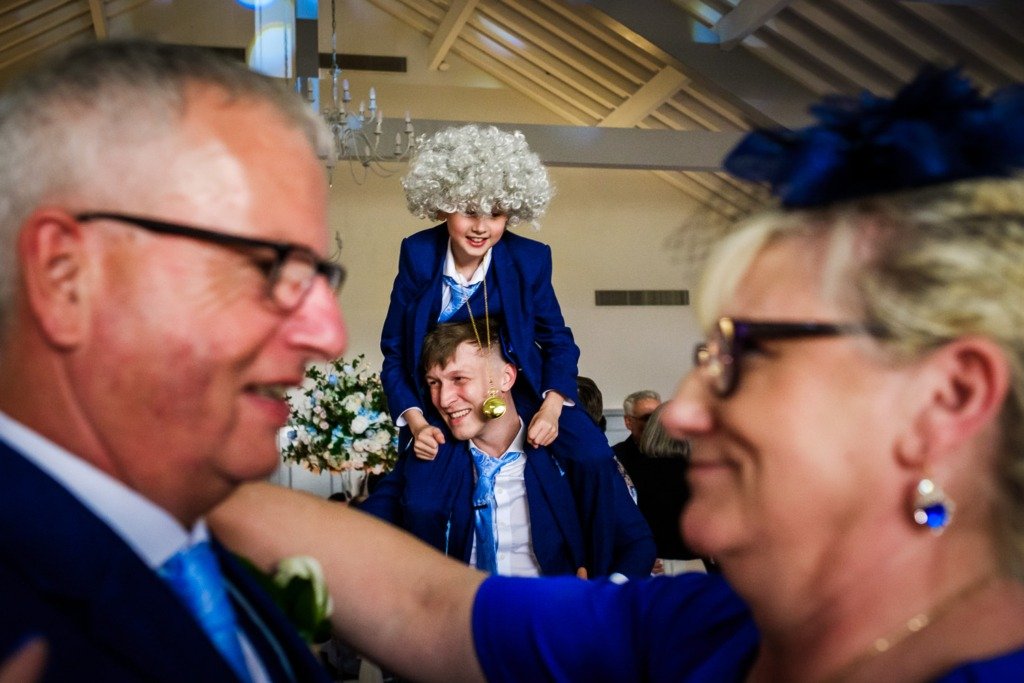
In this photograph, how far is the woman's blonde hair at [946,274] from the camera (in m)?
1.08

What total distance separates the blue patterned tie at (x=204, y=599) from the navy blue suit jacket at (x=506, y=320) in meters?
2.43

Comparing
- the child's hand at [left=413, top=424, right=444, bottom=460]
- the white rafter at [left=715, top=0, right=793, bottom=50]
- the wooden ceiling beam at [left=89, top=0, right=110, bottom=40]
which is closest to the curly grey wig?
the child's hand at [left=413, top=424, right=444, bottom=460]

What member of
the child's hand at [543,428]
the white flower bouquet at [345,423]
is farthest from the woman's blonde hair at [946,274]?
the white flower bouquet at [345,423]

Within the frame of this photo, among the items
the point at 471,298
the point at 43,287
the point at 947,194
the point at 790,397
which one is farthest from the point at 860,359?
the point at 471,298

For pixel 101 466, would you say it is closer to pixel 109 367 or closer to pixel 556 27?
pixel 109 367

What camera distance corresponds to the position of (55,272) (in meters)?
0.94

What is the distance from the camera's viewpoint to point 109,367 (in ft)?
3.08

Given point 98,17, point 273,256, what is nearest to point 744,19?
point 98,17

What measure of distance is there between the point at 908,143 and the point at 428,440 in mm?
2433

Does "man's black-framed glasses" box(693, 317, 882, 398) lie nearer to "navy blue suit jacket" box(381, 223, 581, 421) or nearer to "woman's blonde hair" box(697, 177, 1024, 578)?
"woman's blonde hair" box(697, 177, 1024, 578)

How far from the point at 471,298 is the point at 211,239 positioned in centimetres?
255

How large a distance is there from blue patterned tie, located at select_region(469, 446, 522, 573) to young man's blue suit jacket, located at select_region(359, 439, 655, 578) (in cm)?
2

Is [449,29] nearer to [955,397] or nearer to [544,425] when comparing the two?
[544,425]

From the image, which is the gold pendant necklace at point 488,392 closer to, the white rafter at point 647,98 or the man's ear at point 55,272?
the man's ear at point 55,272
